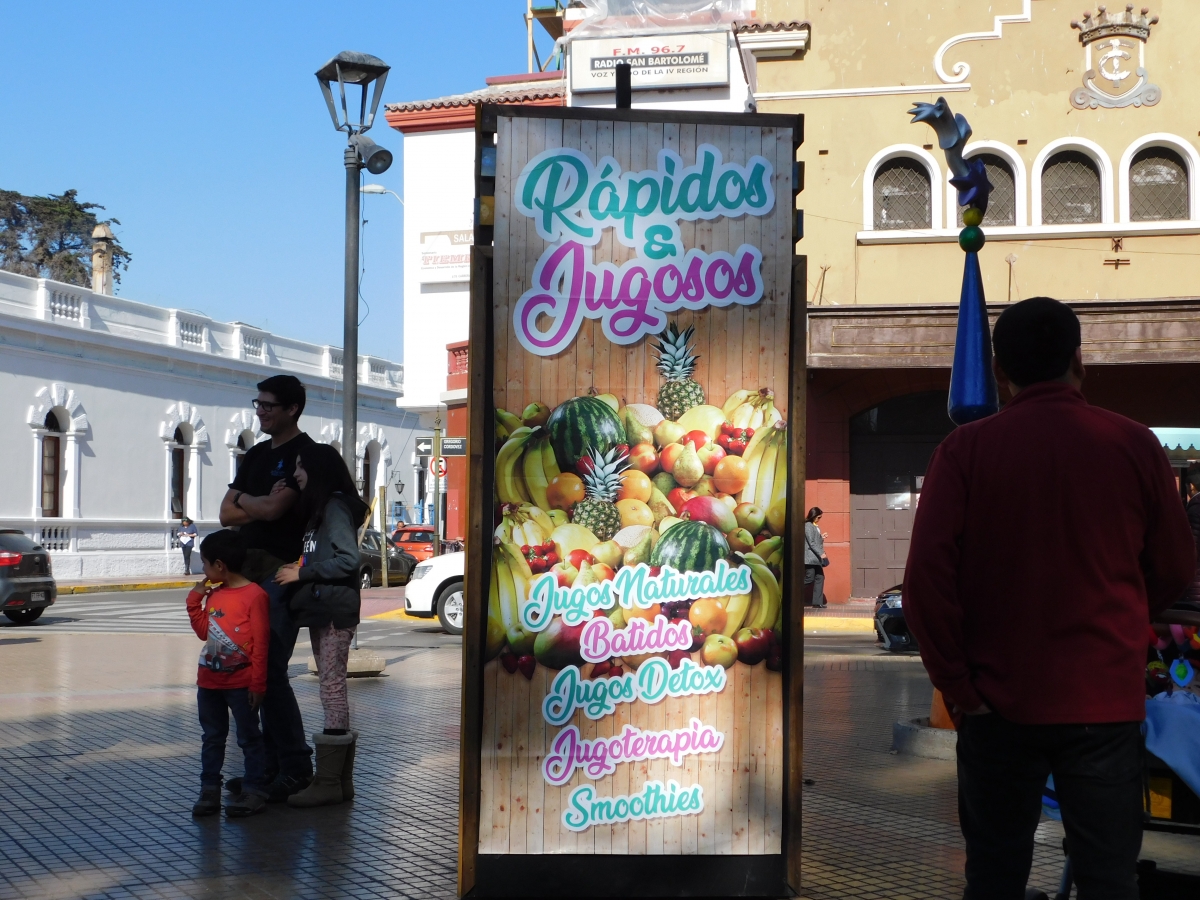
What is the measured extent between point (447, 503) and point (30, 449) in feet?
33.1

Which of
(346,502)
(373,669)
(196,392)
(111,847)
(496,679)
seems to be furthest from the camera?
(196,392)

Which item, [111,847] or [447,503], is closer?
[111,847]

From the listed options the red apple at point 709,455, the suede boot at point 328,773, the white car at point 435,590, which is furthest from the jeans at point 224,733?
the white car at point 435,590

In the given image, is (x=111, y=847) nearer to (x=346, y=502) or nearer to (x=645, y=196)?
(x=346, y=502)

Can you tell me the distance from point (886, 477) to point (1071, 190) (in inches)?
201

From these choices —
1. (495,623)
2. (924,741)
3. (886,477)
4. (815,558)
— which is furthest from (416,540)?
(495,623)

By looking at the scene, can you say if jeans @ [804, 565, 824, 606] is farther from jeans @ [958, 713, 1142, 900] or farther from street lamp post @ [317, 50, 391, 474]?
jeans @ [958, 713, 1142, 900]

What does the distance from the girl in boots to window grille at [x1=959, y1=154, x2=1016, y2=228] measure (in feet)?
→ 52.0

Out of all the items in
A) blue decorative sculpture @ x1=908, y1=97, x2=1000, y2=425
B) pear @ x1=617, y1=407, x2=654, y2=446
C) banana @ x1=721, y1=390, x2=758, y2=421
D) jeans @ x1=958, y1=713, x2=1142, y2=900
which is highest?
blue decorative sculpture @ x1=908, y1=97, x2=1000, y2=425

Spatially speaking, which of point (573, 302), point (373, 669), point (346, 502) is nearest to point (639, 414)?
point (573, 302)

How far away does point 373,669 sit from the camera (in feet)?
40.7

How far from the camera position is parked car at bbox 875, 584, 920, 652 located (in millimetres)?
13398

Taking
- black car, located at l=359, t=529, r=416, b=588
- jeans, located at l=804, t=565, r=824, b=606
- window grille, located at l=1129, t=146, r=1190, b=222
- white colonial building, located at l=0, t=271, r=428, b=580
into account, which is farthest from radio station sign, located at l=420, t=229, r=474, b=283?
window grille, located at l=1129, t=146, r=1190, b=222

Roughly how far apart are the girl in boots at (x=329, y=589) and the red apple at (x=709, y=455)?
7.88 feet
